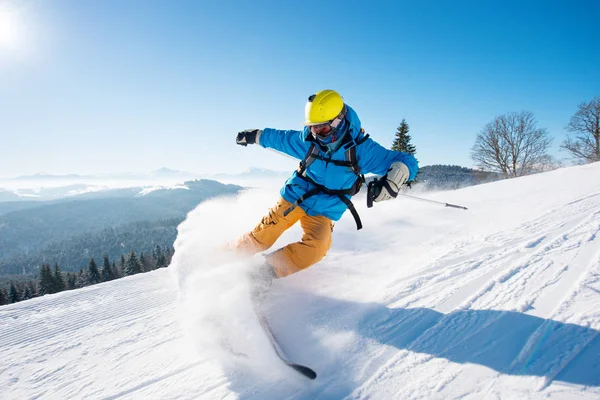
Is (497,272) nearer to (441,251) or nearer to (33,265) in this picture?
(441,251)

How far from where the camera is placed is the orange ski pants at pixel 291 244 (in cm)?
351

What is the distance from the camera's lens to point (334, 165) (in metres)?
3.48

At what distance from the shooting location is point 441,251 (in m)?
4.32

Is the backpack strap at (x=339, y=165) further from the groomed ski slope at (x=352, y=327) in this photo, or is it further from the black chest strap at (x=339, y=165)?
the groomed ski slope at (x=352, y=327)

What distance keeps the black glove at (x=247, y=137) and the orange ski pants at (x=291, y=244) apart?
1237 mm

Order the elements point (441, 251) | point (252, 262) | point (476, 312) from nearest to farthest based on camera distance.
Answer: point (476, 312) → point (252, 262) → point (441, 251)

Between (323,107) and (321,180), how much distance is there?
91 cm

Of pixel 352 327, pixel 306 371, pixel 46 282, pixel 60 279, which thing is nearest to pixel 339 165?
pixel 352 327

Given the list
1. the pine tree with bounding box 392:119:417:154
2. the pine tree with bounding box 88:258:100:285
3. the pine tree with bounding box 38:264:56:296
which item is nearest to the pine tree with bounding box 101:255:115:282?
the pine tree with bounding box 88:258:100:285

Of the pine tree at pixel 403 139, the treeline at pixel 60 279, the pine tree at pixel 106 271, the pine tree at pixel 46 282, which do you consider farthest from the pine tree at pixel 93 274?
the pine tree at pixel 403 139

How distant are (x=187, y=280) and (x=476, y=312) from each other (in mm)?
3134

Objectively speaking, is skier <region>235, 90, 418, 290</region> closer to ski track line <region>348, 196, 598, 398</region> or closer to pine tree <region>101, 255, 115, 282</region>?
ski track line <region>348, 196, 598, 398</region>

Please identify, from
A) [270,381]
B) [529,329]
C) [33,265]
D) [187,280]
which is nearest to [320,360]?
[270,381]

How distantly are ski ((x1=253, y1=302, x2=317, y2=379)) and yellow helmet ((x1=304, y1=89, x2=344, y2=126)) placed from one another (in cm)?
211
